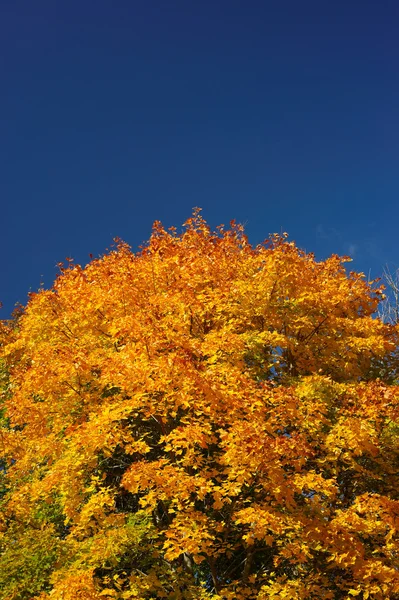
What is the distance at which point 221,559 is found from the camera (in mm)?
11758

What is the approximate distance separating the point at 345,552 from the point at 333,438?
6.91 feet

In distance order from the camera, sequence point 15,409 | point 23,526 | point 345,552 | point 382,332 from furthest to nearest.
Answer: point 382,332
point 15,409
point 23,526
point 345,552

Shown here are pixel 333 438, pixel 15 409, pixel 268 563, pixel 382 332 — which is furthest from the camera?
pixel 382 332

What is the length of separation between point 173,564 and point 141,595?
1.87m

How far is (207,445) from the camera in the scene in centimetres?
1136

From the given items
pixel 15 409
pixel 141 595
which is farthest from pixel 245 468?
pixel 15 409

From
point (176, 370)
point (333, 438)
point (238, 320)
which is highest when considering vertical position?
point (238, 320)

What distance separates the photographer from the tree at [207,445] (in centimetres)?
876

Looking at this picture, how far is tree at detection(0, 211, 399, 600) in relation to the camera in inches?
345

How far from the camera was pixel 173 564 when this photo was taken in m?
11.4

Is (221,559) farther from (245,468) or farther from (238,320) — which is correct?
(238,320)

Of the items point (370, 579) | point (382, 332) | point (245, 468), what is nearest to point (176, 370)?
point (245, 468)

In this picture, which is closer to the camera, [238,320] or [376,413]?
[376,413]

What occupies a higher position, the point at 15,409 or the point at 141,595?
the point at 15,409
